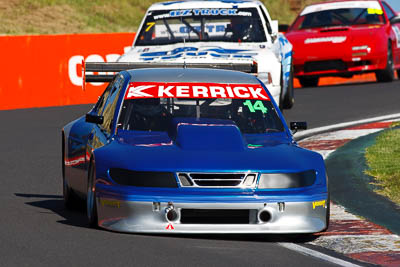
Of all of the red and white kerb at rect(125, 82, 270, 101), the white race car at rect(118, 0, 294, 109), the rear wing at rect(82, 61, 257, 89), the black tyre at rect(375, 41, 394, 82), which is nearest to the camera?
the red and white kerb at rect(125, 82, 270, 101)

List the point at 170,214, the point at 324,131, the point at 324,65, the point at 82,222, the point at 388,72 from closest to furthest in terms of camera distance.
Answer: the point at 170,214
the point at 82,222
the point at 324,131
the point at 324,65
the point at 388,72

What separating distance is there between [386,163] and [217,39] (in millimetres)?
5242

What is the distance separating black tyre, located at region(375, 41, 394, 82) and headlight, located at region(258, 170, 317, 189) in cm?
1630

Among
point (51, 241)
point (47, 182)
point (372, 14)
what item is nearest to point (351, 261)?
point (51, 241)

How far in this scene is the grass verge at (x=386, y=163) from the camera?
10.4 m

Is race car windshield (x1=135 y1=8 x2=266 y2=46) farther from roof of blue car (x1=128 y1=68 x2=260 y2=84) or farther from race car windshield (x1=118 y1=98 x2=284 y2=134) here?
race car windshield (x1=118 y1=98 x2=284 y2=134)

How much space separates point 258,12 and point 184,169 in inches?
387

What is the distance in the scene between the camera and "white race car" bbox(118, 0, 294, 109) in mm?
15797

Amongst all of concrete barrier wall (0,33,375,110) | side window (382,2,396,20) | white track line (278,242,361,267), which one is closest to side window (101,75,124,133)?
white track line (278,242,361,267)

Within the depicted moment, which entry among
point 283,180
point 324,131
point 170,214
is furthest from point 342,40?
point 170,214

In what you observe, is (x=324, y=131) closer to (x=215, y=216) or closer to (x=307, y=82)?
(x=215, y=216)

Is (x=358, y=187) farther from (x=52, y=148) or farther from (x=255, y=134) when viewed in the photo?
(x=52, y=148)

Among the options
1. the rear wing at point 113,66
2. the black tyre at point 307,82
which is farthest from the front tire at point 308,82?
the rear wing at point 113,66

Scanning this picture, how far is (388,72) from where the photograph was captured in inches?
964
